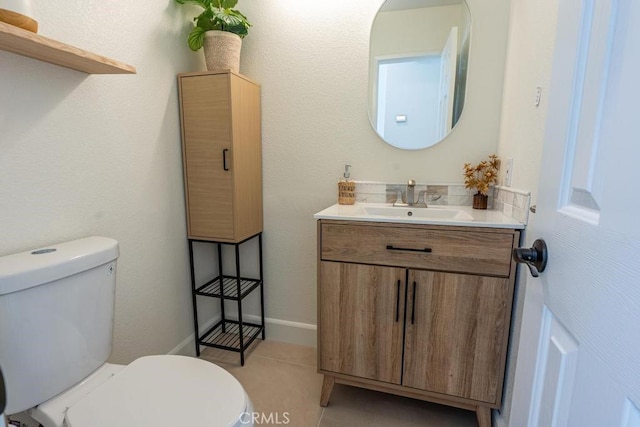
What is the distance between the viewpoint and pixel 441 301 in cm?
125

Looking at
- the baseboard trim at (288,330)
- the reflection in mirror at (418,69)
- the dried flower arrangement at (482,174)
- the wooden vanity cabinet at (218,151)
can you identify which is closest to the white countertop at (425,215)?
the dried flower arrangement at (482,174)

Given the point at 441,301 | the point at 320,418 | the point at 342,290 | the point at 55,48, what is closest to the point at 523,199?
the point at 441,301

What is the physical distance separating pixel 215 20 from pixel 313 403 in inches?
74.2

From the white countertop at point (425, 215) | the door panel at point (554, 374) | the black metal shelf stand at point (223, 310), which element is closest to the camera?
the door panel at point (554, 374)

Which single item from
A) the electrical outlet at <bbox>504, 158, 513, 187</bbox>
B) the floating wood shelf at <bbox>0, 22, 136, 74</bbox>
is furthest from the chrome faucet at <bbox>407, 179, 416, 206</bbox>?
the floating wood shelf at <bbox>0, 22, 136, 74</bbox>

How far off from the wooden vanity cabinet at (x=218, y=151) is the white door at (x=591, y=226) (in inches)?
52.0

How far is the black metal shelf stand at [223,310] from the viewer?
1.77 m

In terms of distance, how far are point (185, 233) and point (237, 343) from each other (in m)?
0.73

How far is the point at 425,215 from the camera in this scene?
62.1 inches

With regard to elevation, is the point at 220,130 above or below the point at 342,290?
above

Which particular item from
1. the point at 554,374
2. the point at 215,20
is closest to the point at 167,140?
the point at 215,20

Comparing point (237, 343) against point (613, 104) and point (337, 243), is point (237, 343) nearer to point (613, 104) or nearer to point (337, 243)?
point (337, 243)

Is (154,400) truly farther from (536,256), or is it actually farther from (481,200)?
(481,200)

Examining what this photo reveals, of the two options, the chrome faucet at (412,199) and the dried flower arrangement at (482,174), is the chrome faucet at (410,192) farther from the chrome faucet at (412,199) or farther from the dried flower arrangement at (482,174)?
the dried flower arrangement at (482,174)
